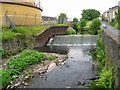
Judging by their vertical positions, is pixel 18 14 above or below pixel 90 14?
below

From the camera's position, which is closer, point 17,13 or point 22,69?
point 22,69

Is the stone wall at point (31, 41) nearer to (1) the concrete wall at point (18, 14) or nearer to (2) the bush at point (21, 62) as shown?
(2) the bush at point (21, 62)

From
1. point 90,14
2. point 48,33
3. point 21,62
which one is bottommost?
point 21,62

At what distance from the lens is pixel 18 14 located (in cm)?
2558

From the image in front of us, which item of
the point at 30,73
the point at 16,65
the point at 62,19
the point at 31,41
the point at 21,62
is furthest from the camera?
the point at 62,19

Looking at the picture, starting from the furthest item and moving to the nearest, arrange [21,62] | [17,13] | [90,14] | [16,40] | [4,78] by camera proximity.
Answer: [90,14]
[17,13]
[16,40]
[21,62]
[4,78]

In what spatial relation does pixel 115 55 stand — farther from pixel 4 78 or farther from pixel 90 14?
pixel 90 14

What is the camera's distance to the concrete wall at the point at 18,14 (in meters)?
23.3

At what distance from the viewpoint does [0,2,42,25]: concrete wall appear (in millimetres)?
23281

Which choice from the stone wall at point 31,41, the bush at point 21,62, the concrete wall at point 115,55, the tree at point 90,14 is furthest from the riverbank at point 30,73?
the tree at point 90,14

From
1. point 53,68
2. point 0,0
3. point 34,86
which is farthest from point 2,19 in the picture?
point 34,86

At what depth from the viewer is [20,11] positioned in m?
26.0

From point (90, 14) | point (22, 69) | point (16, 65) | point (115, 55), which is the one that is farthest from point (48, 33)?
point (90, 14)

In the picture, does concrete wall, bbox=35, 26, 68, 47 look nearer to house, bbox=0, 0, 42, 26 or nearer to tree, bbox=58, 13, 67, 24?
house, bbox=0, 0, 42, 26
